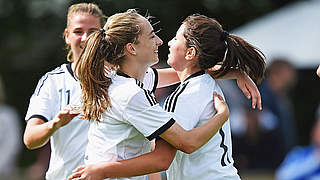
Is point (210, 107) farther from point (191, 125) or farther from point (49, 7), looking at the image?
point (49, 7)

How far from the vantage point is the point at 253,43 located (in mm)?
11391

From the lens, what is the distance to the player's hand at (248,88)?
15.7 feet

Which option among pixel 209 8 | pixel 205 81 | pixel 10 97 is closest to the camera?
pixel 205 81

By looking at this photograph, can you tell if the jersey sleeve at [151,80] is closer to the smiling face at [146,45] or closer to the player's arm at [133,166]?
the smiling face at [146,45]

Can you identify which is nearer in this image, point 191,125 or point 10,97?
point 191,125

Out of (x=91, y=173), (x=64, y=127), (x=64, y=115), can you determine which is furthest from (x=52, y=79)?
(x=91, y=173)

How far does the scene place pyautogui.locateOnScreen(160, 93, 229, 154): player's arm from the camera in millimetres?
4336

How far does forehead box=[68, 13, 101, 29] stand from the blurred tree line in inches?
204

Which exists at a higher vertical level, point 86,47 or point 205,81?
point 86,47

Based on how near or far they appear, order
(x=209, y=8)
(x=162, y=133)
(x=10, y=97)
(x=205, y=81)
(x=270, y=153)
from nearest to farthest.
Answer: (x=162, y=133) → (x=205, y=81) → (x=270, y=153) → (x=209, y=8) → (x=10, y=97)

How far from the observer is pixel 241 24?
13.0 meters

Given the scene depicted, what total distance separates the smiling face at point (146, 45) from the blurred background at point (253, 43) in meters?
5.16

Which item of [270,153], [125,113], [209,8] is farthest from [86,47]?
[209,8]

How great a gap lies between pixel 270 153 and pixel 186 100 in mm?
5444
